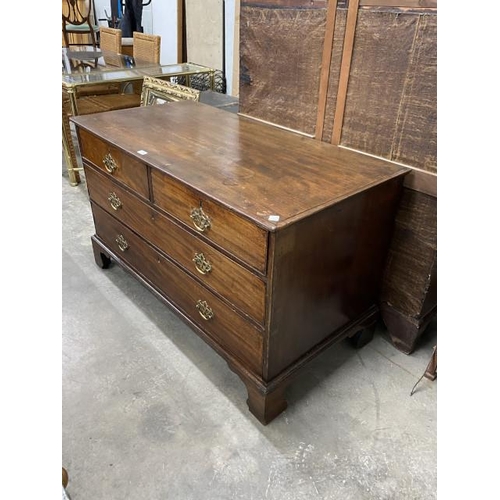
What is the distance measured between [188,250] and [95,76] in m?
2.17

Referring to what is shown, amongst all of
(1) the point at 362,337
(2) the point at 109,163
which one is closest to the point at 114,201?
(2) the point at 109,163

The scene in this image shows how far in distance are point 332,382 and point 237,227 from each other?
0.74 metres

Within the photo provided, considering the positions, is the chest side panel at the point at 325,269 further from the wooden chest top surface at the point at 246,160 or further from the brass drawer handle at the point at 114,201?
the brass drawer handle at the point at 114,201

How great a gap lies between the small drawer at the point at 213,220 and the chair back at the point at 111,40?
A: 3.16 m

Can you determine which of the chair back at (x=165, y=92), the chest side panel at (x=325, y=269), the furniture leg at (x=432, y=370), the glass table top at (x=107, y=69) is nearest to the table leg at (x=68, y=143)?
the glass table top at (x=107, y=69)

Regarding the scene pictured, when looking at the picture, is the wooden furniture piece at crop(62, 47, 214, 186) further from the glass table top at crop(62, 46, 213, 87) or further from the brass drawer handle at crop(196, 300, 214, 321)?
the brass drawer handle at crop(196, 300, 214, 321)

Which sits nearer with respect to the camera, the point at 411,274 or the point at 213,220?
the point at 213,220

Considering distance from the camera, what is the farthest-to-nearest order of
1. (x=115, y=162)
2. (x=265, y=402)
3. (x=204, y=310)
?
(x=115, y=162) → (x=204, y=310) → (x=265, y=402)

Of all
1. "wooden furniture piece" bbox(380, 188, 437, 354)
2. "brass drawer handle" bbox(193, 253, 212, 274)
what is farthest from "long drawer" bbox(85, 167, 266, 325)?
"wooden furniture piece" bbox(380, 188, 437, 354)

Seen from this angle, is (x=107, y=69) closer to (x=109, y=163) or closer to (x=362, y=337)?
(x=109, y=163)

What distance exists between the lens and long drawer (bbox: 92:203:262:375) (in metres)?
1.24

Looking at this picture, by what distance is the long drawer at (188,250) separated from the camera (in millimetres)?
1140

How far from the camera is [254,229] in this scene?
3.33ft
